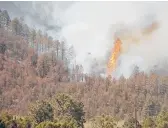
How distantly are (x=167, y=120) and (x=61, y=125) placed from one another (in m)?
43.3

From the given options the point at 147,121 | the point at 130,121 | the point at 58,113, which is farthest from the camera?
the point at 58,113

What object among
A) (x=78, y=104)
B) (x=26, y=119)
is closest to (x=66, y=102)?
(x=78, y=104)

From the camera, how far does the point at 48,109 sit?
159m

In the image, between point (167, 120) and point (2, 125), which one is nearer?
point (2, 125)

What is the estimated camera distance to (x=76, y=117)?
532 feet

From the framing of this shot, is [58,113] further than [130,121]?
Yes

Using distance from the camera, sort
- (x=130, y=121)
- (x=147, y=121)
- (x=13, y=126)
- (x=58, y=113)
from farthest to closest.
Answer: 1. (x=58, y=113)
2. (x=130, y=121)
3. (x=147, y=121)
4. (x=13, y=126)

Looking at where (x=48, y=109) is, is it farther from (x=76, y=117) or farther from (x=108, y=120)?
(x=108, y=120)

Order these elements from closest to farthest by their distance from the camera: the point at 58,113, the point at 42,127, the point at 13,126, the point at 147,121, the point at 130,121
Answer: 1. the point at 42,127
2. the point at 13,126
3. the point at 147,121
4. the point at 130,121
5. the point at 58,113

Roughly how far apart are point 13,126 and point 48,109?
29371 mm

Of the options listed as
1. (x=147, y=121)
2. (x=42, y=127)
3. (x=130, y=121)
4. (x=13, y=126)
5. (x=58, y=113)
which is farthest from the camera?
(x=58, y=113)

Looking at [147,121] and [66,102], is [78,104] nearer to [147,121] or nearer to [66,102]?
[66,102]

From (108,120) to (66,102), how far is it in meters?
31.0

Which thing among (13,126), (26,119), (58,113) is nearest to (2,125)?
(13,126)
